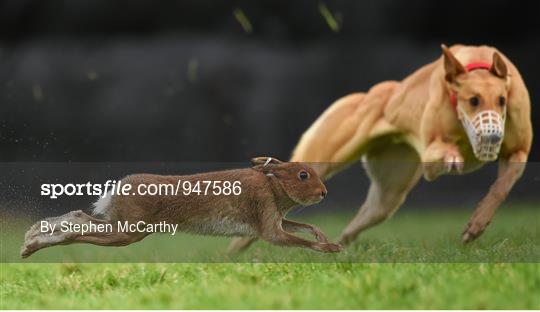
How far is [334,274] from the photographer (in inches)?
150

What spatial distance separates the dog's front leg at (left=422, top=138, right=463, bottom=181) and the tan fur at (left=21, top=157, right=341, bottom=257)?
881 mm

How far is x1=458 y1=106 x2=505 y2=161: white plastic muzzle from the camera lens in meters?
4.39

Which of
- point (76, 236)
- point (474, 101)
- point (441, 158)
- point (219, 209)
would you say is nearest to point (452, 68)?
point (474, 101)

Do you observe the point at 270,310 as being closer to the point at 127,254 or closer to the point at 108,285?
the point at 127,254

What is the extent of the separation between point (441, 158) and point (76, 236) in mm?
2280

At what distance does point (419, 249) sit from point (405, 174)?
0.41 meters

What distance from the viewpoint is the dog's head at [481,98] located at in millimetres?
4441

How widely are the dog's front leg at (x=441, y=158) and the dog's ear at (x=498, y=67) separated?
45 centimetres

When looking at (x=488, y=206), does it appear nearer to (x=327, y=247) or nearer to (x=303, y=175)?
(x=327, y=247)

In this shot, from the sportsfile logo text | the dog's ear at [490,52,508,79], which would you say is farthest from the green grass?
the dog's ear at [490,52,508,79]

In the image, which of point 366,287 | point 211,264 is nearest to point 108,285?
point 211,264

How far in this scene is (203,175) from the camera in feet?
10.7

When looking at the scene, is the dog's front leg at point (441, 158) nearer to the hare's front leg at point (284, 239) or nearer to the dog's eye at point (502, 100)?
the dog's eye at point (502, 100)

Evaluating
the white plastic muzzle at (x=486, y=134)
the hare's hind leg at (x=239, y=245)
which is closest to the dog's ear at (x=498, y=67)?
the white plastic muzzle at (x=486, y=134)
